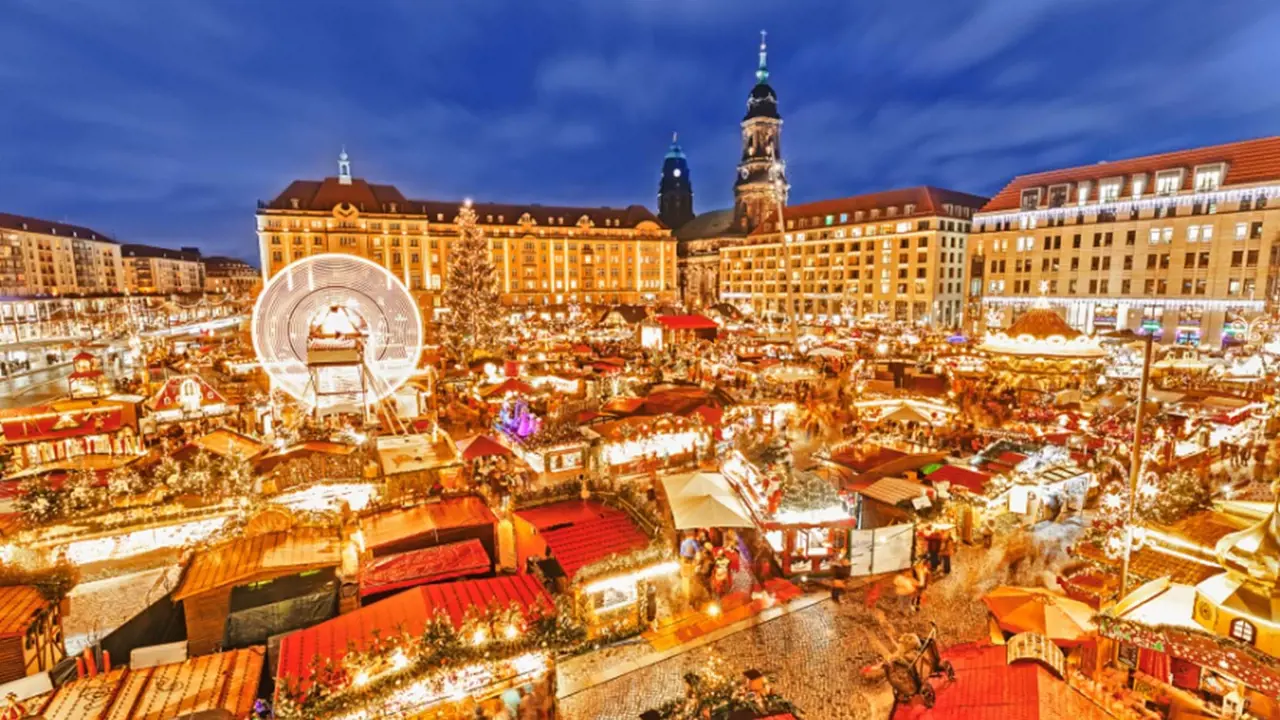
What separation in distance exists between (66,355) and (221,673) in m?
56.9

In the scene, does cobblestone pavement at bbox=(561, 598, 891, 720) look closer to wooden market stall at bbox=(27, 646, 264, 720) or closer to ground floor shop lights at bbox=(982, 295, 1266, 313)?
wooden market stall at bbox=(27, 646, 264, 720)

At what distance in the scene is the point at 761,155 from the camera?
81.1 metres

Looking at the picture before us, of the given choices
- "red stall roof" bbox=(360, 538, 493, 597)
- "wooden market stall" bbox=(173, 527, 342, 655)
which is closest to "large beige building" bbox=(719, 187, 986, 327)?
"red stall roof" bbox=(360, 538, 493, 597)

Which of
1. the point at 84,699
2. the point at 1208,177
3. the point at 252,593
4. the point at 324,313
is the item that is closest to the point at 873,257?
the point at 1208,177

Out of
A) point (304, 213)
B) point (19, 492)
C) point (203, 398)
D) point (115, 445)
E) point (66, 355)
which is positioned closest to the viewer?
point (19, 492)

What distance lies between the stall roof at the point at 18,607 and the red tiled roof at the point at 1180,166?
6201 cm

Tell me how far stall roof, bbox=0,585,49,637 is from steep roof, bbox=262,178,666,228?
71.7 m

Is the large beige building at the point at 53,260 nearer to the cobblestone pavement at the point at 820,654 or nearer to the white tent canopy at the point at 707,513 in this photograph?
the white tent canopy at the point at 707,513

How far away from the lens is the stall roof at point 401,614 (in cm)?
624

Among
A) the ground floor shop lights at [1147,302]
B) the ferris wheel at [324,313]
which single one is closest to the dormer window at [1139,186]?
the ground floor shop lights at [1147,302]

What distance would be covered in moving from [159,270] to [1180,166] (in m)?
176

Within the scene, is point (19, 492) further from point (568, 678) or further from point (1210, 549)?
point (1210, 549)

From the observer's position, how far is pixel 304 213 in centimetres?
6819

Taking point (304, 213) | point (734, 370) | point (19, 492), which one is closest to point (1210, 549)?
point (19, 492)
